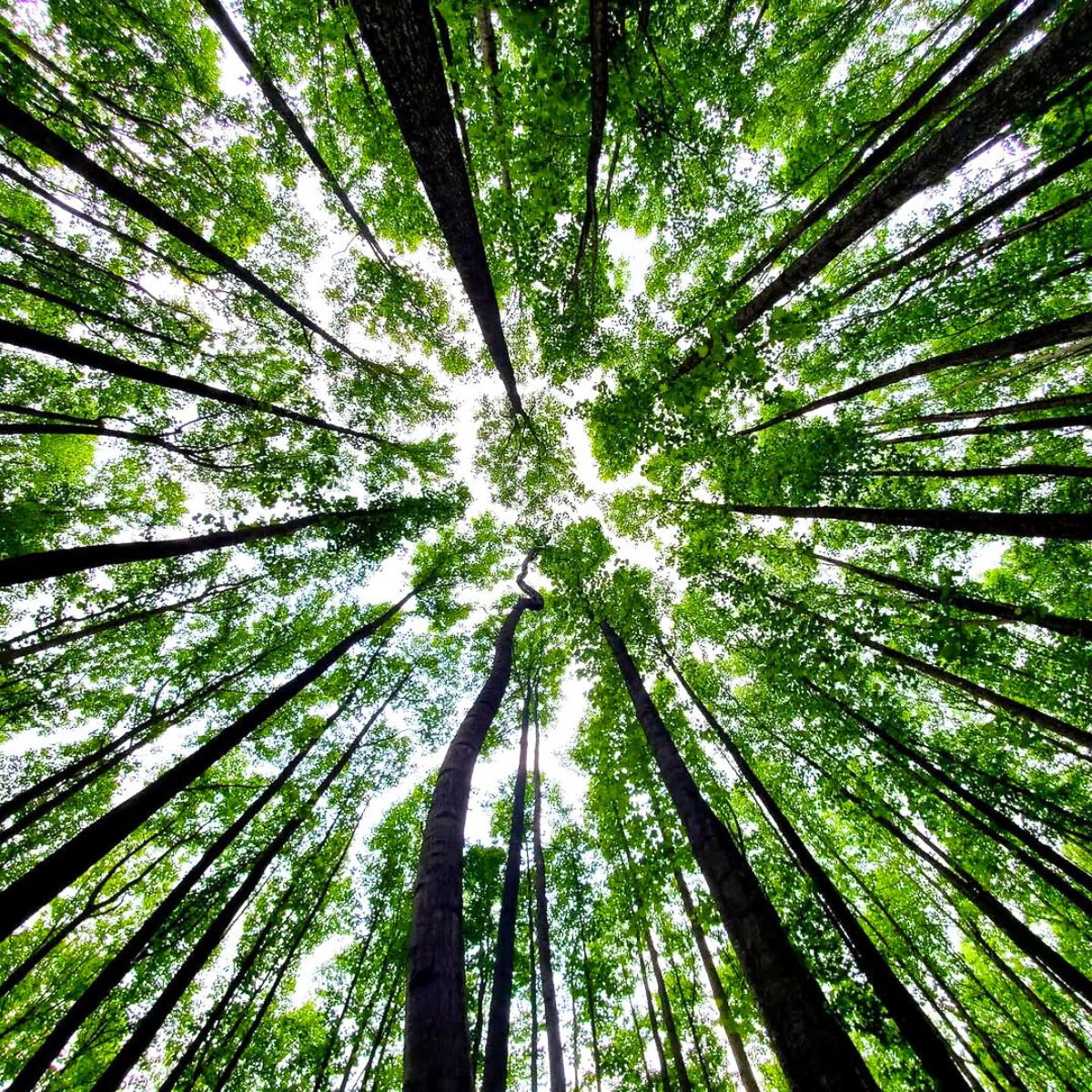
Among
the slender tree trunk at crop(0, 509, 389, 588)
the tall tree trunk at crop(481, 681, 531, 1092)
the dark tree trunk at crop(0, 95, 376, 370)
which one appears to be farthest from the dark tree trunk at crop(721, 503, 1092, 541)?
the dark tree trunk at crop(0, 95, 376, 370)

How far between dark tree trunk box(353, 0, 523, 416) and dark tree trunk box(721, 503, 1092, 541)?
5.46 meters

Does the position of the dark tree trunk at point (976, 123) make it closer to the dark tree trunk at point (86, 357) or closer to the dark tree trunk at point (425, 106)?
the dark tree trunk at point (425, 106)

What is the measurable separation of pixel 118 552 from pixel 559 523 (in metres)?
9.85

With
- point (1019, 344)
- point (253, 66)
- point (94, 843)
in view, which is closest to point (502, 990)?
point (94, 843)

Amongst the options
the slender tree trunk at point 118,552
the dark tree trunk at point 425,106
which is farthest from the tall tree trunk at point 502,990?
the dark tree trunk at point 425,106

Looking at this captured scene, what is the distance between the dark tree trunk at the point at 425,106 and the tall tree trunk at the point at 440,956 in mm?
5397

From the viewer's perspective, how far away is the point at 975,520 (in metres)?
5.09

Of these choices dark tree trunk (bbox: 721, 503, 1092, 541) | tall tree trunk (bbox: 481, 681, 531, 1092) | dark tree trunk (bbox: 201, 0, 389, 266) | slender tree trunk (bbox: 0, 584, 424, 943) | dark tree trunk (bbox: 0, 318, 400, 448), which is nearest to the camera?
slender tree trunk (bbox: 0, 584, 424, 943)

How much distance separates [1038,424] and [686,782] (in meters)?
7.41

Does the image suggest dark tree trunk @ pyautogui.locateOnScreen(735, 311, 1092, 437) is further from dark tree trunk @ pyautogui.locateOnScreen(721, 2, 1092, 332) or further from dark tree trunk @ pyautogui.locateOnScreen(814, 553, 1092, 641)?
dark tree trunk @ pyautogui.locateOnScreen(814, 553, 1092, 641)

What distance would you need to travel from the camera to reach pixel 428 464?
38.5 feet

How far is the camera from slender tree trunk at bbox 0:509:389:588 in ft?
11.3

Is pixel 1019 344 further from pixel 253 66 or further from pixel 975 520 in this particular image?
pixel 253 66

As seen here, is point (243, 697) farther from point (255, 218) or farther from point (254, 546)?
point (255, 218)
